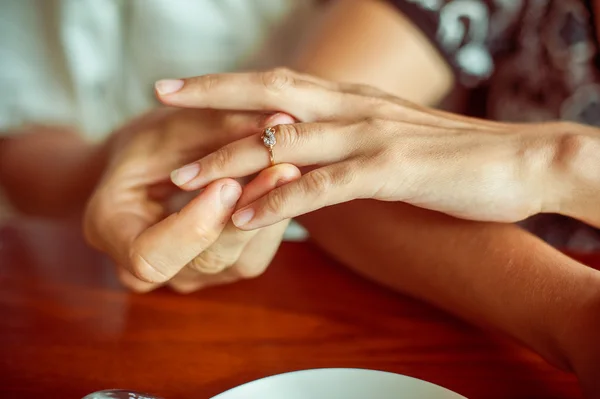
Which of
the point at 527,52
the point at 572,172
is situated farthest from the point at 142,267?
the point at 527,52

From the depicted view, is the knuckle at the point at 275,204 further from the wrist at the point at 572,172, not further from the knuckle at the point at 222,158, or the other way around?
the wrist at the point at 572,172

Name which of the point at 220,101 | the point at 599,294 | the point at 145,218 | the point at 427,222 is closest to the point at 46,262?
the point at 145,218

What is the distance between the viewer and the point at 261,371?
18.8 inches

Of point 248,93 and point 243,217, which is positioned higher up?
point 248,93

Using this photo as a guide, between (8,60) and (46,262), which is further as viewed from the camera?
(8,60)

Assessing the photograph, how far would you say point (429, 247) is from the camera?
0.55m

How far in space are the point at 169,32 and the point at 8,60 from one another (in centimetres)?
25

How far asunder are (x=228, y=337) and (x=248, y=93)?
21 cm

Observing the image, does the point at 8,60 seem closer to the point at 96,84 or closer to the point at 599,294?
the point at 96,84

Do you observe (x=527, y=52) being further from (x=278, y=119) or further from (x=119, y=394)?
(x=119, y=394)

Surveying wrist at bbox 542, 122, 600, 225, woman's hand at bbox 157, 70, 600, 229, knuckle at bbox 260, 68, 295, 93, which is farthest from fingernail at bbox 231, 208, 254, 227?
wrist at bbox 542, 122, 600, 225

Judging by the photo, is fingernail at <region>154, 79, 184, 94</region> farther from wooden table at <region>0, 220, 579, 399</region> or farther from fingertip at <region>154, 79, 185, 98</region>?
wooden table at <region>0, 220, 579, 399</region>

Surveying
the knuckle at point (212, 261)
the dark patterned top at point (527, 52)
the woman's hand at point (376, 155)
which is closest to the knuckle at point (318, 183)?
the woman's hand at point (376, 155)

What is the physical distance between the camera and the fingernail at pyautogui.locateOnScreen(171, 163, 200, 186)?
1.62 feet
